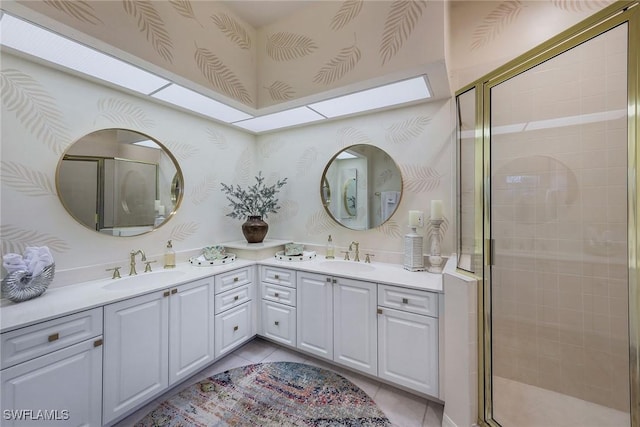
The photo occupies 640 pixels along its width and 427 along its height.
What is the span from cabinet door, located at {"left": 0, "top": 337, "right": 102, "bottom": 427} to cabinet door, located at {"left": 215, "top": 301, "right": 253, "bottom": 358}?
0.80 metres

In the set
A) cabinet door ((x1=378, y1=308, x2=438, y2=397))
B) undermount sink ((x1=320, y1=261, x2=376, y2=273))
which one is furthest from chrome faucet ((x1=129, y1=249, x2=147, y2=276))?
cabinet door ((x1=378, y1=308, x2=438, y2=397))

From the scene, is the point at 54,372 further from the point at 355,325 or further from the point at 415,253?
the point at 415,253

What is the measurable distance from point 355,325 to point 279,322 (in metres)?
0.76

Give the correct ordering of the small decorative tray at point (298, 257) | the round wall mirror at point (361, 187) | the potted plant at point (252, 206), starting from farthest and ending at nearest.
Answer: the potted plant at point (252, 206)
the small decorative tray at point (298, 257)
the round wall mirror at point (361, 187)

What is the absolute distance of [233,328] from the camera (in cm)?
221

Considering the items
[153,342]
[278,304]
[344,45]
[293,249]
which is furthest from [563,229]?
[153,342]

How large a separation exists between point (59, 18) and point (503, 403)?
326cm

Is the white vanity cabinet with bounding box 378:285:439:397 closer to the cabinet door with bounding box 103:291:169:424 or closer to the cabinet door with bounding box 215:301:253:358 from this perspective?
the cabinet door with bounding box 215:301:253:358

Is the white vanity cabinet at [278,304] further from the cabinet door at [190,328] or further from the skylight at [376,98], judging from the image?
the skylight at [376,98]

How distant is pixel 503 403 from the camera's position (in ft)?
4.99

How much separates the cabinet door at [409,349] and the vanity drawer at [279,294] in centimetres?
80

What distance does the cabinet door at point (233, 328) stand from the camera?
6.86ft

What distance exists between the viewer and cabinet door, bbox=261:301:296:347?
2229 millimetres

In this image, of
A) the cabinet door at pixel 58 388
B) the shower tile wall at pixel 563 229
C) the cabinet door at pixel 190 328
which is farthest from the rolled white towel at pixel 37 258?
the shower tile wall at pixel 563 229
